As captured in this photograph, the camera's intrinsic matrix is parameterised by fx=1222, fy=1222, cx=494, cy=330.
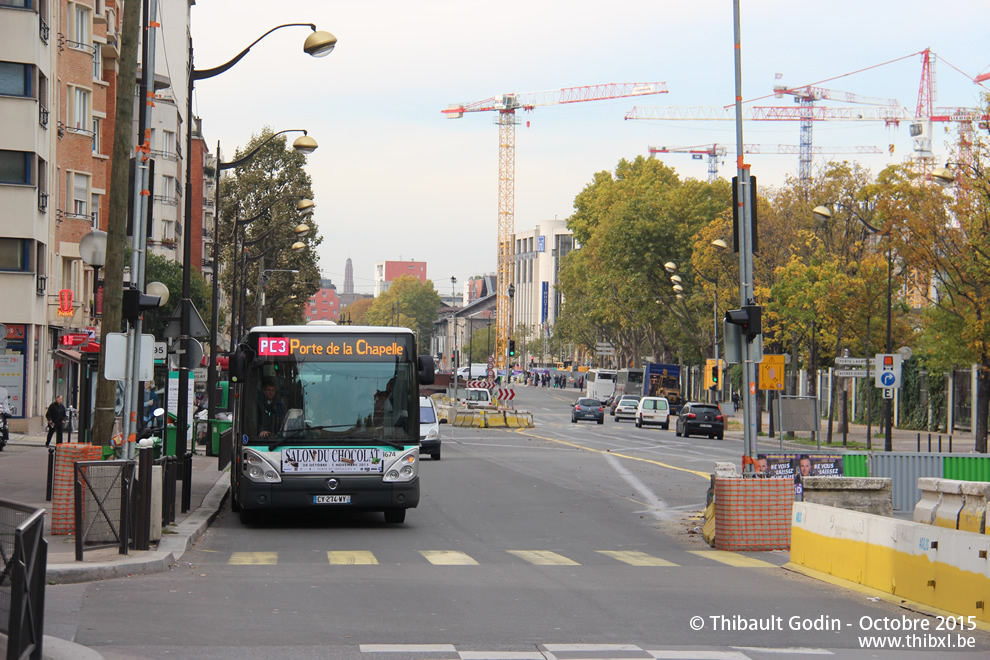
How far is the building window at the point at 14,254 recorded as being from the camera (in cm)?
4034

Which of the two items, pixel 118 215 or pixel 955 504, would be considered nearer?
pixel 955 504

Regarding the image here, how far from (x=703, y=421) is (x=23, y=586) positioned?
48405 millimetres

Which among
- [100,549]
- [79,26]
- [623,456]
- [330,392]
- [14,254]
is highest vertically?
[79,26]

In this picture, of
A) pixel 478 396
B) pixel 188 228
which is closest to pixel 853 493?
pixel 188 228

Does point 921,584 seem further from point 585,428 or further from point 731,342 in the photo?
point 585,428

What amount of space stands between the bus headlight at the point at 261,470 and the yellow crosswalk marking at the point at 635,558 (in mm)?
4485

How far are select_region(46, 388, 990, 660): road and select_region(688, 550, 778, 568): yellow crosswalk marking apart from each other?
1.1 inches

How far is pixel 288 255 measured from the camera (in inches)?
2859

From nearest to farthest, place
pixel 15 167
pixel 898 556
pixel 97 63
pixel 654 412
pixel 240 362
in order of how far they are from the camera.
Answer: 1. pixel 898 556
2. pixel 240 362
3. pixel 15 167
4. pixel 97 63
5. pixel 654 412

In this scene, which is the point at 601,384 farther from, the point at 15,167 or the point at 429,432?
the point at 429,432

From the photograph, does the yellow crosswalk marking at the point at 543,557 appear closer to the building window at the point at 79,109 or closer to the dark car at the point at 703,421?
the building window at the point at 79,109

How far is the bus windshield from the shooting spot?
16531 millimetres

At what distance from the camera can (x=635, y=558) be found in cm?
1441

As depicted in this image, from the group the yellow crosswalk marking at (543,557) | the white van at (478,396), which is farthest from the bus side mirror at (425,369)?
the white van at (478,396)
